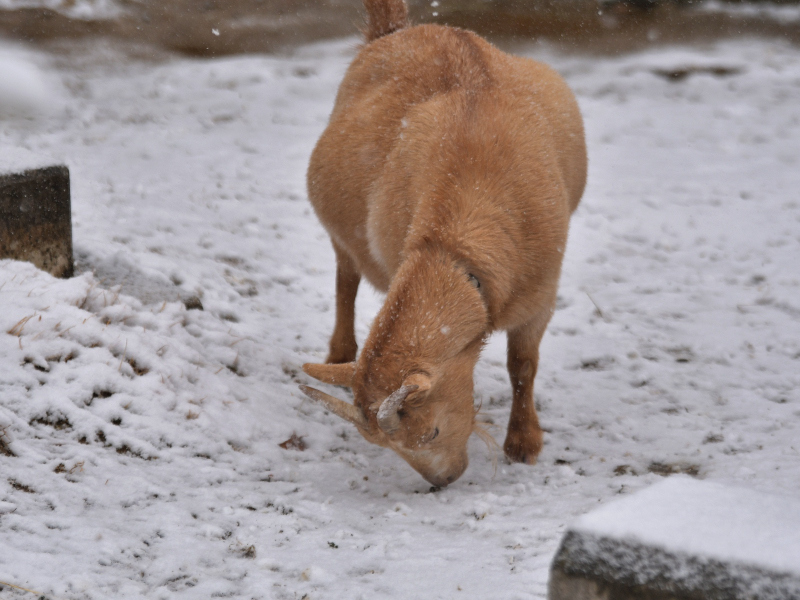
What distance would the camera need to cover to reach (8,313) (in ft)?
11.8

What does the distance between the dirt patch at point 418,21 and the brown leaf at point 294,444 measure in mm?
9314

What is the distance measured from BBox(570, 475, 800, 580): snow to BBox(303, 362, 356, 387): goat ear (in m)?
1.33

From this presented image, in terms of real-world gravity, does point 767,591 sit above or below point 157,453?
above

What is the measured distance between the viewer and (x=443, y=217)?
3.20 m

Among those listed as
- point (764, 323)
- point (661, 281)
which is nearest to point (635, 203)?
point (661, 281)

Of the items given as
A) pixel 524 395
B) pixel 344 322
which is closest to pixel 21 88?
pixel 344 322

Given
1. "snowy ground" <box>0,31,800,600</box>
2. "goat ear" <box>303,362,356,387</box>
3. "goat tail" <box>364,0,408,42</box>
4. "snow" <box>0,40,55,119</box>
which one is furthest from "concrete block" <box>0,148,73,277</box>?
"snow" <box>0,40,55,119</box>

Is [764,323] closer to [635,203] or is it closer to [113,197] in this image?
[635,203]

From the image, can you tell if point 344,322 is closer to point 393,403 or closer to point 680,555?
point 393,403

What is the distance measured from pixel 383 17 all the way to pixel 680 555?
13.5 feet

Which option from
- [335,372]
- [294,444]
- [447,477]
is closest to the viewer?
[335,372]

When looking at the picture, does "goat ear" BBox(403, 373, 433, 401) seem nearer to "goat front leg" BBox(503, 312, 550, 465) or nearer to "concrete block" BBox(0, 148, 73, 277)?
"goat front leg" BBox(503, 312, 550, 465)

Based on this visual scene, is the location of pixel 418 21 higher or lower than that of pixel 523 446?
higher

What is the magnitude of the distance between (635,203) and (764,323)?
253 centimetres
